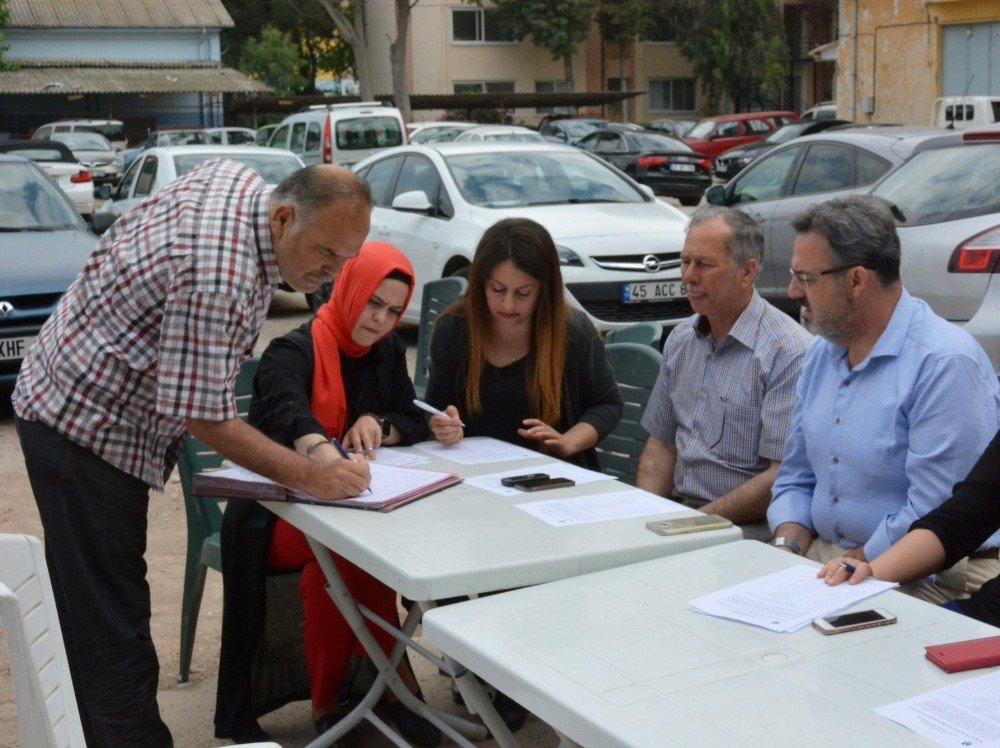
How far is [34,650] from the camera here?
7.50 feet

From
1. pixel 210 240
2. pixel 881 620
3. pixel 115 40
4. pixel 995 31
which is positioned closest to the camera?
pixel 881 620

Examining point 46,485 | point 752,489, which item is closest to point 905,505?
point 752,489

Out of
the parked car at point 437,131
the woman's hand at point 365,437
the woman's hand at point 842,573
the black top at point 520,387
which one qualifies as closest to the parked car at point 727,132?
the parked car at point 437,131

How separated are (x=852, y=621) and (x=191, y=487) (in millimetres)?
2491

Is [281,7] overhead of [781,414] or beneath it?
overhead

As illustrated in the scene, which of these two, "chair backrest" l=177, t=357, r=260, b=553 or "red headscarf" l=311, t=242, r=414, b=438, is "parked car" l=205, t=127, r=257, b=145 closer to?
"chair backrest" l=177, t=357, r=260, b=553

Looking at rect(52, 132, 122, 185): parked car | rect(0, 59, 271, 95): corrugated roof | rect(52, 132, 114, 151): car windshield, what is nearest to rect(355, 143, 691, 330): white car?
rect(52, 132, 122, 185): parked car

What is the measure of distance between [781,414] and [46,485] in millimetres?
2103

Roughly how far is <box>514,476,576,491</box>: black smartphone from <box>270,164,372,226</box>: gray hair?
876 mm

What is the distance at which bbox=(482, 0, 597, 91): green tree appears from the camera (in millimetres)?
46469

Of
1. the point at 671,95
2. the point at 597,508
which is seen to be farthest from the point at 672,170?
the point at 671,95

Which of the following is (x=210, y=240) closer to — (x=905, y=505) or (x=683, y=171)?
(x=905, y=505)

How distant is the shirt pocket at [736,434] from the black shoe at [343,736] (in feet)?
4.61

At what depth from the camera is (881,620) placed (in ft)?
7.89
